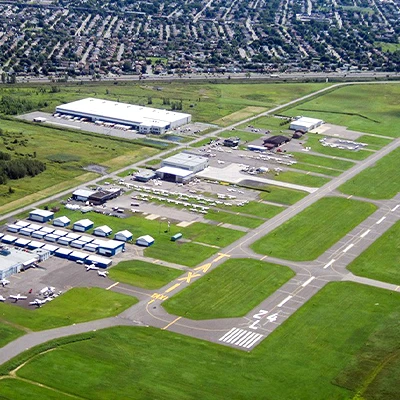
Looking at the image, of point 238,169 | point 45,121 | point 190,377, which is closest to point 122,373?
point 190,377

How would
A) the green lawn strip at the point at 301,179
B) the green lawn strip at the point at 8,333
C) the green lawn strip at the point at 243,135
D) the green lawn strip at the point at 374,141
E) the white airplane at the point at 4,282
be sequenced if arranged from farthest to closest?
1. the green lawn strip at the point at 374,141
2. the green lawn strip at the point at 243,135
3. the green lawn strip at the point at 301,179
4. the white airplane at the point at 4,282
5. the green lawn strip at the point at 8,333

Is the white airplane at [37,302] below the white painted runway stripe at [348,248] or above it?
above

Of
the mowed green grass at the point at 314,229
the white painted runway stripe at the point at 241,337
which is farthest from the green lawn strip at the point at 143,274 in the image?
the mowed green grass at the point at 314,229

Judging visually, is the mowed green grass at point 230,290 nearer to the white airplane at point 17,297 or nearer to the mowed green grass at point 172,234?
the mowed green grass at point 172,234

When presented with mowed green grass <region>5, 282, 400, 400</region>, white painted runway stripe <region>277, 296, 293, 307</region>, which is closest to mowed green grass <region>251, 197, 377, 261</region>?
white painted runway stripe <region>277, 296, 293, 307</region>

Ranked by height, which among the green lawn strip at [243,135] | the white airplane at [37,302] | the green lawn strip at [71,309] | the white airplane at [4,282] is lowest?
Answer: the green lawn strip at [71,309]

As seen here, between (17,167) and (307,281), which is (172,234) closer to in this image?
(307,281)
